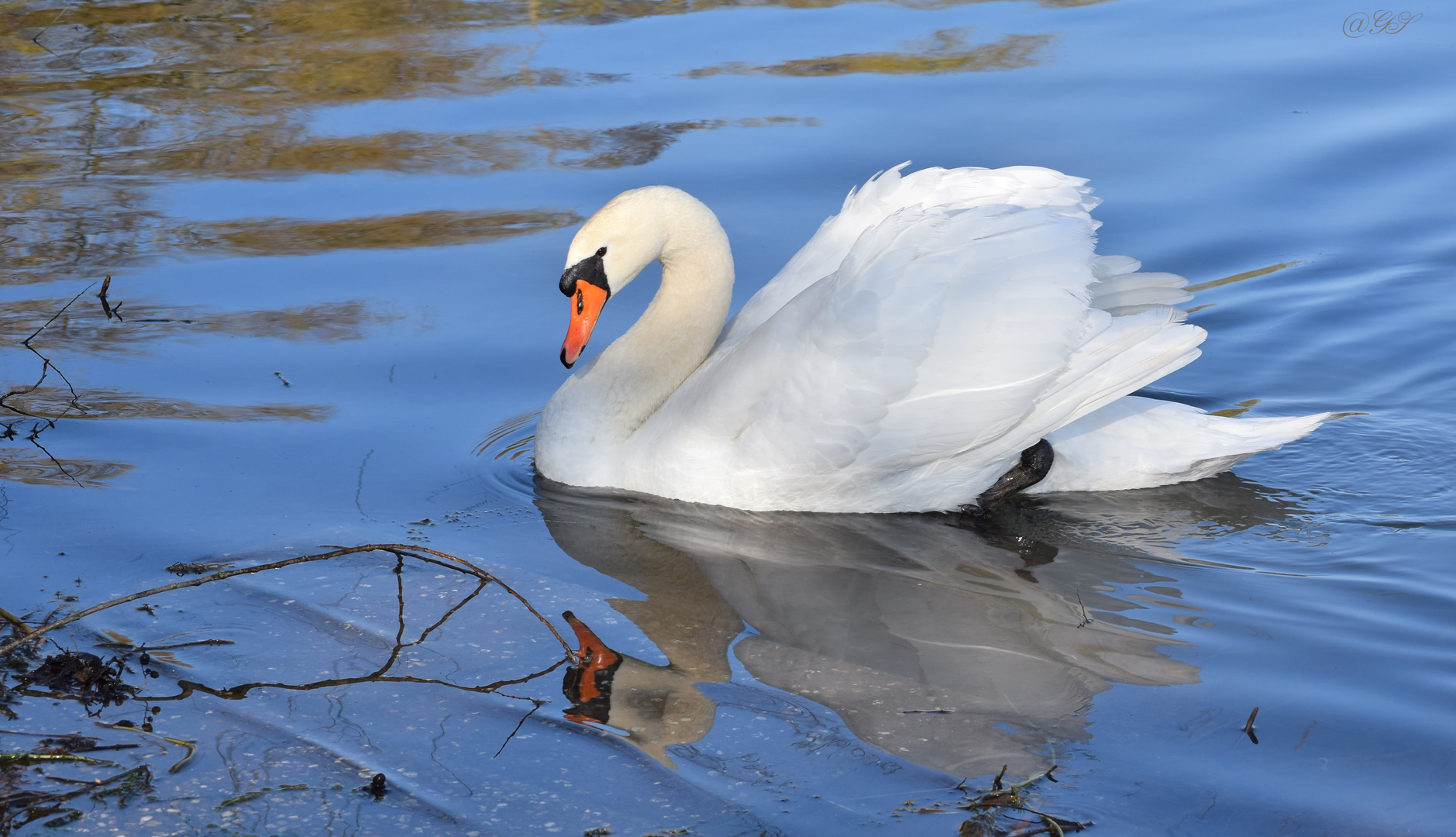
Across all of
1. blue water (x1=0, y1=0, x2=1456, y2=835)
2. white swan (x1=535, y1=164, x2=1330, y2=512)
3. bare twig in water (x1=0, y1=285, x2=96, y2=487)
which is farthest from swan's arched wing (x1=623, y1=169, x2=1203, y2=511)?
bare twig in water (x1=0, y1=285, x2=96, y2=487)

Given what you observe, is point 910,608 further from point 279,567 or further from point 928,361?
point 279,567

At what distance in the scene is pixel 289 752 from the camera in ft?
12.2

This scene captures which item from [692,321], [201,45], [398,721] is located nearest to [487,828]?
[398,721]

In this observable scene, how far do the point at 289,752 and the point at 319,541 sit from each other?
1463 millimetres

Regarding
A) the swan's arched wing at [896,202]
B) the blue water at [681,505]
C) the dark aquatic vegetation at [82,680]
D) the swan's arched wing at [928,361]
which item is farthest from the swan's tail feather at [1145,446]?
the dark aquatic vegetation at [82,680]

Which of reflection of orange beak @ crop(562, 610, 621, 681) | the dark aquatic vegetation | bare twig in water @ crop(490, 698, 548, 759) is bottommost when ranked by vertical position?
reflection of orange beak @ crop(562, 610, 621, 681)

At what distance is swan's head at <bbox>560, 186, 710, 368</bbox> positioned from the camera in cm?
559

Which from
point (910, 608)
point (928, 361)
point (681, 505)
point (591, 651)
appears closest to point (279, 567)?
point (591, 651)

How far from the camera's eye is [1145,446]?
564cm

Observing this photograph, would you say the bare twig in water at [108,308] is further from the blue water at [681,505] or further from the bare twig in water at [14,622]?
the bare twig in water at [14,622]

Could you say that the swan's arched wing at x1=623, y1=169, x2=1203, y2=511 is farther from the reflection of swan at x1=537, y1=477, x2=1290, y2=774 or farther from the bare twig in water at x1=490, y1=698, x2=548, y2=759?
the bare twig in water at x1=490, y1=698, x2=548, y2=759

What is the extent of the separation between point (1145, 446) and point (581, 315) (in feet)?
7.21

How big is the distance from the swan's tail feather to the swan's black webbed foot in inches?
4.8

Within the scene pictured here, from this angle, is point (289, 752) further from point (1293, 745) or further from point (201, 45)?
point (201, 45)
